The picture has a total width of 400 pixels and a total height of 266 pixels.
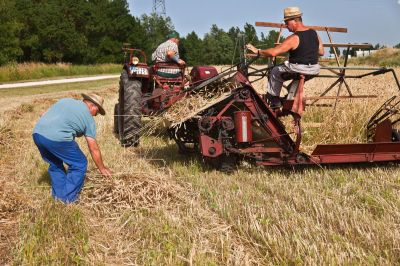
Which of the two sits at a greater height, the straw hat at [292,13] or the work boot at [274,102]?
the straw hat at [292,13]

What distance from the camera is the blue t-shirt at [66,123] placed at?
463cm

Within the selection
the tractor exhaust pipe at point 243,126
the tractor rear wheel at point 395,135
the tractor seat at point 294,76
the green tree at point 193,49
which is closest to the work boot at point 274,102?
the tractor seat at point 294,76

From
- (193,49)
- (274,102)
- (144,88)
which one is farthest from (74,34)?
(274,102)

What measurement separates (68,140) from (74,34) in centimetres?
4809

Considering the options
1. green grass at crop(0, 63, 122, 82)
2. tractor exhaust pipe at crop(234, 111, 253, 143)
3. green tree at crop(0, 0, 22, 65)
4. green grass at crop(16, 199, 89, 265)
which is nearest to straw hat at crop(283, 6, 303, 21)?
tractor exhaust pipe at crop(234, 111, 253, 143)

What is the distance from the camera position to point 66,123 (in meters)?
4.66

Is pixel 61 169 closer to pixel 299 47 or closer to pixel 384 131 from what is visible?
pixel 299 47

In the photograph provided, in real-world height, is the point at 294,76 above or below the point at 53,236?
above

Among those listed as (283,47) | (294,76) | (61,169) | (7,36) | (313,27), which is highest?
(7,36)

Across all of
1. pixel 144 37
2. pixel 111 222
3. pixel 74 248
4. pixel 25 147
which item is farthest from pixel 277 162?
pixel 144 37

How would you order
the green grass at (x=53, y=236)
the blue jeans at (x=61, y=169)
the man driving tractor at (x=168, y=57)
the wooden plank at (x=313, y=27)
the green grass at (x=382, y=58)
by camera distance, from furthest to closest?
the green grass at (x=382, y=58)
the man driving tractor at (x=168, y=57)
the wooden plank at (x=313, y=27)
the blue jeans at (x=61, y=169)
the green grass at (x=53, y=236)

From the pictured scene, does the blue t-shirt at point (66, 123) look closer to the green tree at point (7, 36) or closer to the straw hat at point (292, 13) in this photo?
the straw hat at point (292, 13)

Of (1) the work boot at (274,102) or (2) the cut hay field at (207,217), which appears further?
(1) the work boot at (274,102)

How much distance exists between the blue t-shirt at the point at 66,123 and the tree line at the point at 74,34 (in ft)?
94.7
